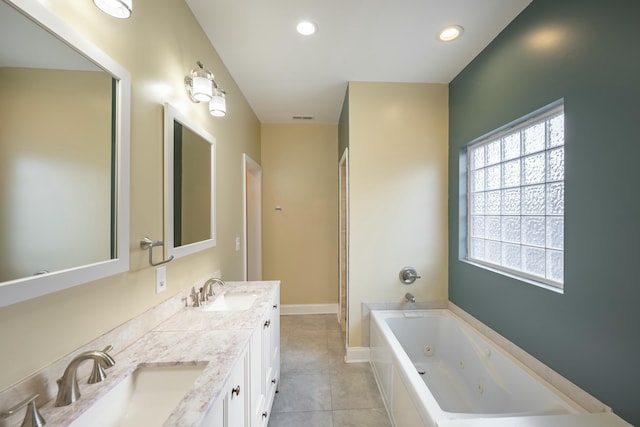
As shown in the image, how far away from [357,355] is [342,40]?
277 cm

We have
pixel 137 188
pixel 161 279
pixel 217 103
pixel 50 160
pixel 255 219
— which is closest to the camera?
pixel 50 160

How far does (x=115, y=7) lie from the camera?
87 cm

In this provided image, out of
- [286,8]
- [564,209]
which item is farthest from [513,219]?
[286,8]

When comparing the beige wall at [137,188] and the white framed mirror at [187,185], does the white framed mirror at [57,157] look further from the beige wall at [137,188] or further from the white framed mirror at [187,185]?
the white framed mirror at [187,185]

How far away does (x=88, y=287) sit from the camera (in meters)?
0.85

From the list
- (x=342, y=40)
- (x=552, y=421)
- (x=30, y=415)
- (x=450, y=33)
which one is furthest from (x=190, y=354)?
(x=450, y=33)

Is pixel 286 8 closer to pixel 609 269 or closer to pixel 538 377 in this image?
pixel 609 269

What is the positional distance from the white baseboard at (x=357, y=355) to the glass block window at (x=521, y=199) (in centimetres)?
134

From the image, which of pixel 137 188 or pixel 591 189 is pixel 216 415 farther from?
pixel 591 189

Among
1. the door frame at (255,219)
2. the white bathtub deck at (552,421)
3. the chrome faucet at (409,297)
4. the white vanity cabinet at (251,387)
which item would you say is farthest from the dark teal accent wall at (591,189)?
the door frame at (255,219)

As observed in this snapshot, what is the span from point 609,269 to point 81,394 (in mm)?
2050

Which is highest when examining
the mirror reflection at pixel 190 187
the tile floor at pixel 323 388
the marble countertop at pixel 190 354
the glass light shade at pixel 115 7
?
the glass light shade at pixel 115 7

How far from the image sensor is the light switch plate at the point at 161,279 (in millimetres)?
1228

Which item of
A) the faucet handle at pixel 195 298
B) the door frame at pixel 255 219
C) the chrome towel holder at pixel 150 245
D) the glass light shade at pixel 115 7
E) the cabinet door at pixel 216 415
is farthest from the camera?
the door frame at pixel 255 219
